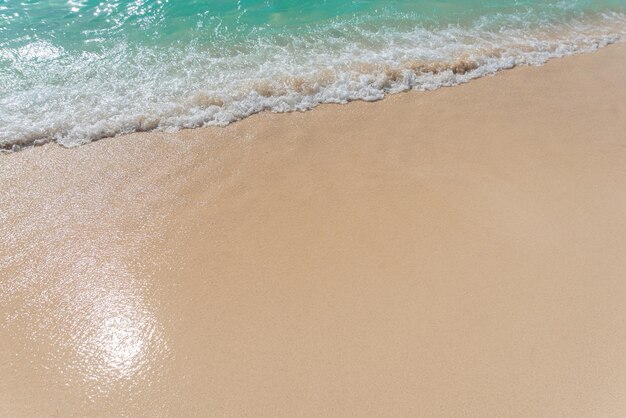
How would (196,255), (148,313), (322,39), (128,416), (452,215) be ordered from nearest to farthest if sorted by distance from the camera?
1. (128,416)
2. (148,313)
3. (196,255)
4. (452,215)
5. (322,39)

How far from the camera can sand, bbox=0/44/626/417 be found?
3537 millimetres

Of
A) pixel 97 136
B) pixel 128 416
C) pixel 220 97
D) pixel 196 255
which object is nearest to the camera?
pixel 128 416

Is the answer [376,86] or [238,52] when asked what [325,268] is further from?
[238,52]

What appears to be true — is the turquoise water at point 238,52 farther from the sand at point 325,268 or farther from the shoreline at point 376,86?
the sand at point 325,268

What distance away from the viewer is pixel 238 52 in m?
7.52

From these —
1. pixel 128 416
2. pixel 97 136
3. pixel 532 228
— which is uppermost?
pixel 97 136

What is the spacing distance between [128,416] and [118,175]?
2971 millimetres

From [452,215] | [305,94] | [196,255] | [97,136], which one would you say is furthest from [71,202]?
[452,215]

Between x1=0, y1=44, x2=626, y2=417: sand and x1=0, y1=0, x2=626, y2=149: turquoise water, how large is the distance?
1.75 feet

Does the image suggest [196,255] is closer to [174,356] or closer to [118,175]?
[174,356]

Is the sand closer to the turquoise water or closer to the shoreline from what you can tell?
the shoreline

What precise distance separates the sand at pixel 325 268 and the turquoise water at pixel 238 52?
1.75 feet

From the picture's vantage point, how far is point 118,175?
532 centimetres

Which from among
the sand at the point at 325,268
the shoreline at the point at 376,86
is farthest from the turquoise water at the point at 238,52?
the sand at the point at 325,268
